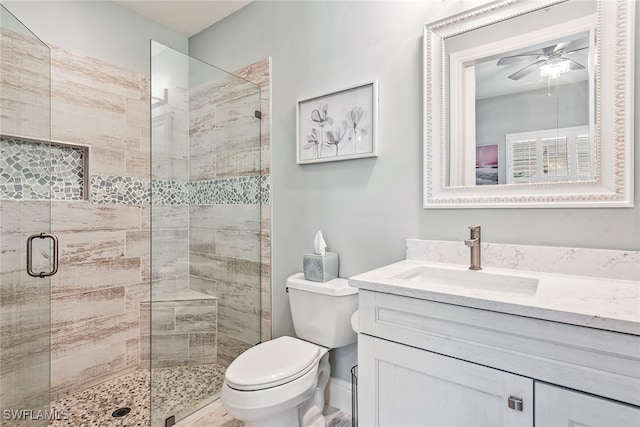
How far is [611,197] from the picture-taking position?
1.14 m

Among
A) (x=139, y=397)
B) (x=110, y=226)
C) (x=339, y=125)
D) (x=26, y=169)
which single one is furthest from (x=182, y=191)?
(x=139, y=397)

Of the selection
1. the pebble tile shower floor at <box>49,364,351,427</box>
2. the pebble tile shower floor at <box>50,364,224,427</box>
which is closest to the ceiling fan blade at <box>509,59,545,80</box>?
the pebble tile shower floor at <box>49,364,351,427</box>

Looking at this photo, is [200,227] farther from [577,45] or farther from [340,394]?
[577,45]

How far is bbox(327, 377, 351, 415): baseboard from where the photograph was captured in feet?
5.89

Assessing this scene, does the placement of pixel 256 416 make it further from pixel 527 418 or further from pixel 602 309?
pixel 602 309

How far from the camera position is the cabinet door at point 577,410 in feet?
2.49

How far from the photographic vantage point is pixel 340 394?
182 cm

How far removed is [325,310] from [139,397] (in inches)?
52.0

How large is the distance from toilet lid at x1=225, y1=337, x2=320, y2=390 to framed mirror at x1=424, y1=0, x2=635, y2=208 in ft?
2.96

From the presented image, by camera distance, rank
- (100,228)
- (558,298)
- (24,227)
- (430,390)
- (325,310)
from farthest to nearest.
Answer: (100,228) → (325,310) → (24,227) → (430,390) → (558,298)

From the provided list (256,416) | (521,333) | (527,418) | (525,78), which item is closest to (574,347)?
(521,333)

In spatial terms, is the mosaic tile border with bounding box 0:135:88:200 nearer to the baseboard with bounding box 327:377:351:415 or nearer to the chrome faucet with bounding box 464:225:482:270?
the baseboard with bounding box 327:377:351:415

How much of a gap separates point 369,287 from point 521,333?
17.6 inches

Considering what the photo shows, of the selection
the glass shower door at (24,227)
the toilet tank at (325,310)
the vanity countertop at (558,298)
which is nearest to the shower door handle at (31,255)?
the glass shower door at (24,227)
